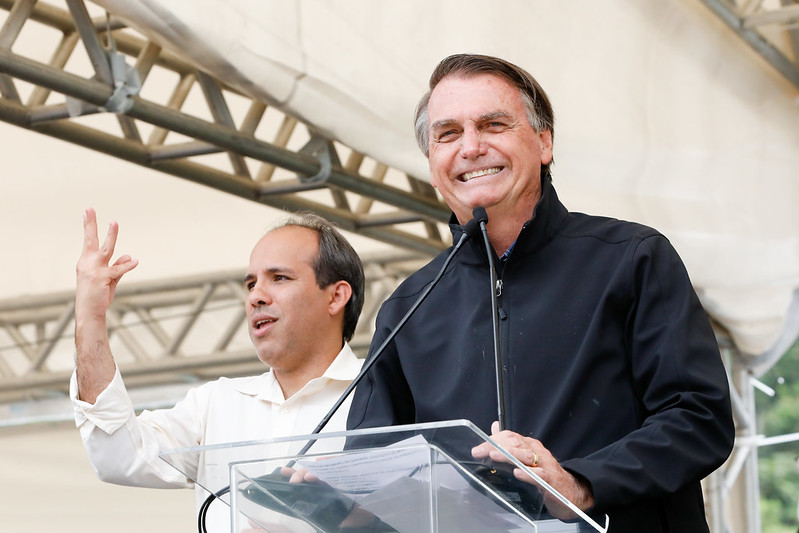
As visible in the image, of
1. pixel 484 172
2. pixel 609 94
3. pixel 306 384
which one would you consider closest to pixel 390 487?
pixel 484 172

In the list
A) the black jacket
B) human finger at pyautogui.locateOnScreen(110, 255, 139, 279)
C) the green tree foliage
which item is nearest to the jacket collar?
the black jacket

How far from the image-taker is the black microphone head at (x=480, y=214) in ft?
5.79

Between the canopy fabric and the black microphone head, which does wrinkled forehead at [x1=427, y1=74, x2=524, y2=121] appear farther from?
the canopy fabric

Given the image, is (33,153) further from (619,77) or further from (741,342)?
(741,342)

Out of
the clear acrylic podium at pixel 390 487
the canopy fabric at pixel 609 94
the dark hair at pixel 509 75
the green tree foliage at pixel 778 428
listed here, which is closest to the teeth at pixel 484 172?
the dark hair at pixel 509 75

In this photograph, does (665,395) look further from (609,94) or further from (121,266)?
(609,94)

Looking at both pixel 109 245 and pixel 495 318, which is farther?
pixel 109 245

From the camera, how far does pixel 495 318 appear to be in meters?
1.67

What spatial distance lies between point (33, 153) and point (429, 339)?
344cm

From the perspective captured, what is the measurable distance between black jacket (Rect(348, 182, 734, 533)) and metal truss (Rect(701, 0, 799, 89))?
3.92 metres

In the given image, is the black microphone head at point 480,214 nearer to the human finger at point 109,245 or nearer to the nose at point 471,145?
the nose at point 471,145

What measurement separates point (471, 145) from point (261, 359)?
1.04 meters

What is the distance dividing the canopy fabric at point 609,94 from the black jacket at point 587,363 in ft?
6.68

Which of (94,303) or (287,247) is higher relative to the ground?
(287,247)
